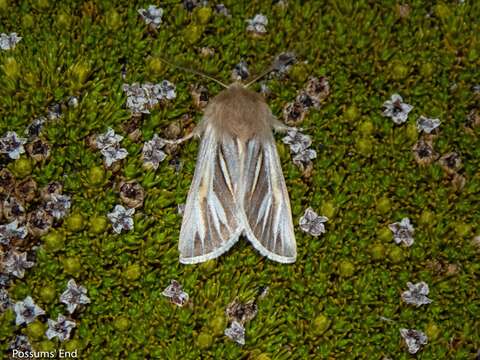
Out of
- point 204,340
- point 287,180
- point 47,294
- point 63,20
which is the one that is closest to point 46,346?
point 47,294

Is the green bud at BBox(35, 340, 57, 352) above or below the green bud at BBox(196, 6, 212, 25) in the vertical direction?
below

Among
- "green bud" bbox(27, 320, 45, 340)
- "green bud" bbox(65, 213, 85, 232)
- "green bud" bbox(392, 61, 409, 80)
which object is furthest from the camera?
"green bud" bbox(392, 61, 409, 80)

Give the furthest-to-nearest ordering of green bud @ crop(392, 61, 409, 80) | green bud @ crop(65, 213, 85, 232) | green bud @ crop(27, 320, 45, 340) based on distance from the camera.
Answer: green bud @ crop(392, 61, 409, 80)
green bud @ crop(65, 213, 85, 232)
green bud @ crop(27, 320, 45, 340)

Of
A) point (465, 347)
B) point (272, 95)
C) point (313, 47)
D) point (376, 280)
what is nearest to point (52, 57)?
point (272, 95)

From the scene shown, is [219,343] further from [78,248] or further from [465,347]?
[465,347]

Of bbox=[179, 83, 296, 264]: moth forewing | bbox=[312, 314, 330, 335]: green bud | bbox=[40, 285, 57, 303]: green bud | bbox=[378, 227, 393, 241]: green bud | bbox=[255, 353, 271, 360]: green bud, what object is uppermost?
bbox=[179, 83, 296, 264]: moth forewing

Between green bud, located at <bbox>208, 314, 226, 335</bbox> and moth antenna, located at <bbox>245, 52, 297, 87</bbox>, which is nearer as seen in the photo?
green bud, located at <bbox>208, 314, 226, 335</bbox>

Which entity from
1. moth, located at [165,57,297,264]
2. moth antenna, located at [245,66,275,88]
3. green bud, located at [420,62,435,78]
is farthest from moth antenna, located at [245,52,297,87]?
green bud, located at [420,62,435,78]

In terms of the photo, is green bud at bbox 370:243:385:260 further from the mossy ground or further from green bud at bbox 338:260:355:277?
green bud at bbox 338:260:355:277

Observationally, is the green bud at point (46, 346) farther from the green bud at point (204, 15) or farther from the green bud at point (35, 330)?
the green bud at point (204, 15)
